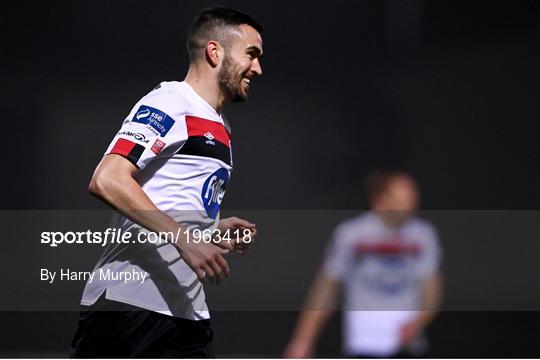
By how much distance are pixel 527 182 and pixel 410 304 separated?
2.06 meters

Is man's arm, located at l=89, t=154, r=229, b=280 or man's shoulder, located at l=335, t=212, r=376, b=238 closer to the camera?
man's arm, located at l=89, t=154, r=229, b=280

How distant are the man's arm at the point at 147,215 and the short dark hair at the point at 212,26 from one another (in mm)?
729

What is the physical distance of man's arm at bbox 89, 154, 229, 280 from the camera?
9.10 feet

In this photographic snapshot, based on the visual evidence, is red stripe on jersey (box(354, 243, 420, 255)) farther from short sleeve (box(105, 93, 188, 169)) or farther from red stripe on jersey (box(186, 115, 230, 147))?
short sleeve (box(105, 93, 188, 169))

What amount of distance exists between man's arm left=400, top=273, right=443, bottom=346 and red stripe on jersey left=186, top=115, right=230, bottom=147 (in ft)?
3.30

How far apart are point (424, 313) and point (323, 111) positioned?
88.2 inches

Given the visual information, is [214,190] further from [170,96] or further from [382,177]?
[382,177]

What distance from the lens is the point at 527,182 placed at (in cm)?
556

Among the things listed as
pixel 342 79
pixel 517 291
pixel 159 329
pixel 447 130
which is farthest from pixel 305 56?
pixel 159 329

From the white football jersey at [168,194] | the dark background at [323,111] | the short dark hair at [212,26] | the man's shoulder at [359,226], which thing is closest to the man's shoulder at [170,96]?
the white football jersey at [168,194]

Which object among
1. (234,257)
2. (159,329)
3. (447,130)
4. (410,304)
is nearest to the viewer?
(159,329)

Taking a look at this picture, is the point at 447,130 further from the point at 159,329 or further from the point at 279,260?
the point at 159,329

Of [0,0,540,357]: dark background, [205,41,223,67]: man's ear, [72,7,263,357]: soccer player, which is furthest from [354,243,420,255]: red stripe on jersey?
[0,0,540,357]: dark background

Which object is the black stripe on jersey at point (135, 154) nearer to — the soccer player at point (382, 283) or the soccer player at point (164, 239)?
the soccer player at point (164, 239)
